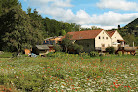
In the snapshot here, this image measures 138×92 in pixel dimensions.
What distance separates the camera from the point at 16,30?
36531 millimetres

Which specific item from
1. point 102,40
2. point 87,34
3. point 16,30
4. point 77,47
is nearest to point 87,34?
point 87,34

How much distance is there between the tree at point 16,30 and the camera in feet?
118

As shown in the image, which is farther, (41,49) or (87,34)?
(87,34)

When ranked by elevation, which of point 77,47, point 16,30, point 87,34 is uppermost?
point 87,34

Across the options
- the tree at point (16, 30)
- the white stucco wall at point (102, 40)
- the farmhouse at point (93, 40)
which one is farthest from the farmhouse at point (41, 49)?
the white stucco wall at point (102, 40)

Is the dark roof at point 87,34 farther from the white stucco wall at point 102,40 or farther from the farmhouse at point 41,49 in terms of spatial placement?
the farmhouse at point 41,49

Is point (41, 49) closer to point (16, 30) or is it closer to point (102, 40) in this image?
point (16, 30)

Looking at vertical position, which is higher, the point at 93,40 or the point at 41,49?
the point at 93,40

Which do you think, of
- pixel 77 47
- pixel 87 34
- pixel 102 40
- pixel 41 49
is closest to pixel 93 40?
pixel 102 40

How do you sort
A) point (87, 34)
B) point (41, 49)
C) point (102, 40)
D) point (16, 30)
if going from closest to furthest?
point (16, 30)
point (41, 49)
point (102, 40)
point (87, 34)

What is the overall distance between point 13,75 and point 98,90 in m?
5.15

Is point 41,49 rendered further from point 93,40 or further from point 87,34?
point 93,40

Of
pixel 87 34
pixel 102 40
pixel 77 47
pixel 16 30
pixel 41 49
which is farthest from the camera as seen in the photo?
pixel 87 34

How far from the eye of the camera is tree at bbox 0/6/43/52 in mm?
36031
